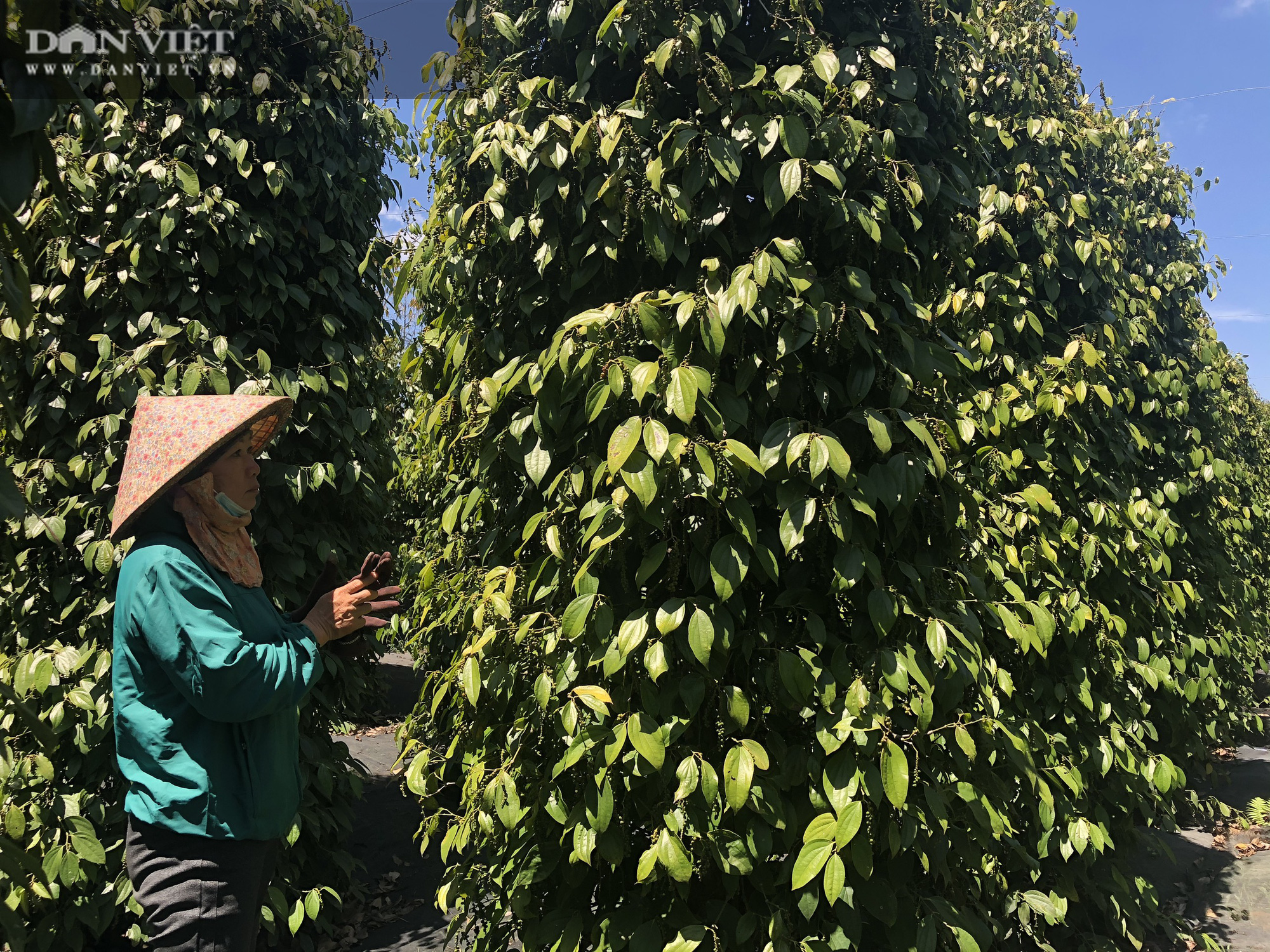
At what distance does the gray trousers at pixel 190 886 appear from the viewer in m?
1.75

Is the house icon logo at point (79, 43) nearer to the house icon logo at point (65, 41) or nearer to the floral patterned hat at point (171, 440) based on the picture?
the house icon logo at point (65, 41)

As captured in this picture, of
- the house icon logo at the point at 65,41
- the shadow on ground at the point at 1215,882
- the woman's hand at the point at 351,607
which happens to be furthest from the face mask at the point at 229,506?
the shadow on ground at the point at 1215,882

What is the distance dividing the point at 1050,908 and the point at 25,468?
338cm

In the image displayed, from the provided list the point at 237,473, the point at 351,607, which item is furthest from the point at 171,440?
the point at 351,607

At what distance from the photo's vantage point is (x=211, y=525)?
1.92 m

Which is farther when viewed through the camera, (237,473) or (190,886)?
(237,473)

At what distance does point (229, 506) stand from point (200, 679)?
0.43 meters

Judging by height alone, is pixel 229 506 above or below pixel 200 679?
above

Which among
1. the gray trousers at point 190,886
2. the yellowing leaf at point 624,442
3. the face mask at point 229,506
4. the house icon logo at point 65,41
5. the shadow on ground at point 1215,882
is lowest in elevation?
the shadow on ground at point 1215,882

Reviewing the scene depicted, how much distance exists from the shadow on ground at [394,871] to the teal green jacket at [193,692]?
1539 mm

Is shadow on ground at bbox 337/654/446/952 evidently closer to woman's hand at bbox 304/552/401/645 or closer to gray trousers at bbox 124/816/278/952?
gray trousers at bbox 124/816/278/952

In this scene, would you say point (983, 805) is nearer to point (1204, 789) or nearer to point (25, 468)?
point (25, 468)

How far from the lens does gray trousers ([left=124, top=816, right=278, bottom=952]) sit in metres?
1.75
